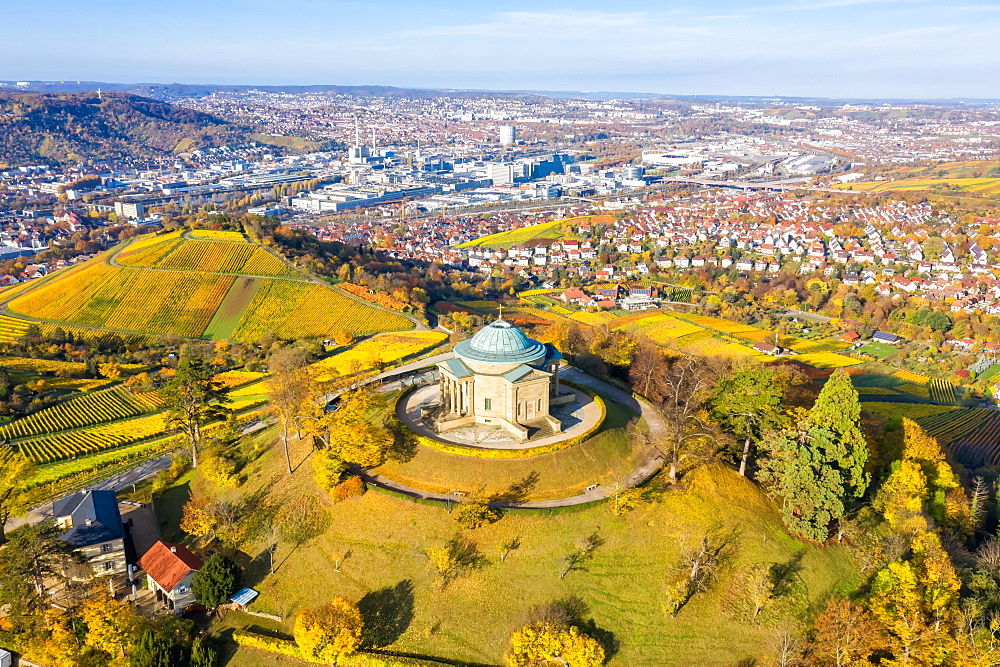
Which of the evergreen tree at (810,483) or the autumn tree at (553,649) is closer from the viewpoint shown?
the autumn tree at (553,649)

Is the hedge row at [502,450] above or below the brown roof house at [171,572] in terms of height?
above

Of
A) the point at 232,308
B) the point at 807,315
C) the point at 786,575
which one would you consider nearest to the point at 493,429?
the point at 786,575

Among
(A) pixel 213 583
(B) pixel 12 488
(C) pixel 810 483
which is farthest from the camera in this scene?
(B) pixel 12 488

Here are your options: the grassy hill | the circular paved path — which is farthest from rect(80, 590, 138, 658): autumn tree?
the grassy hill

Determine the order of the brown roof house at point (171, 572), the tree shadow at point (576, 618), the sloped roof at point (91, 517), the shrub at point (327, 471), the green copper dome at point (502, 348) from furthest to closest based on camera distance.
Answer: the green copper dome at point (502, 348), the shrub at point (327, 471), the sloped roof at point (91, 517), the brown roof house at point (171, 572), the tree shadow at point (576, 618)

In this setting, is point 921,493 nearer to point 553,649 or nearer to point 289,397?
point 553,649

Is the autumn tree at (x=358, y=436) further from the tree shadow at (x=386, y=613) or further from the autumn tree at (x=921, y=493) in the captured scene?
the autumn tree at (x=921, y=493)

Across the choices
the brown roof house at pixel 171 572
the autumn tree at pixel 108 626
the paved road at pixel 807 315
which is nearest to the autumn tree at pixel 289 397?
the brown roof house at pixel 171 572
